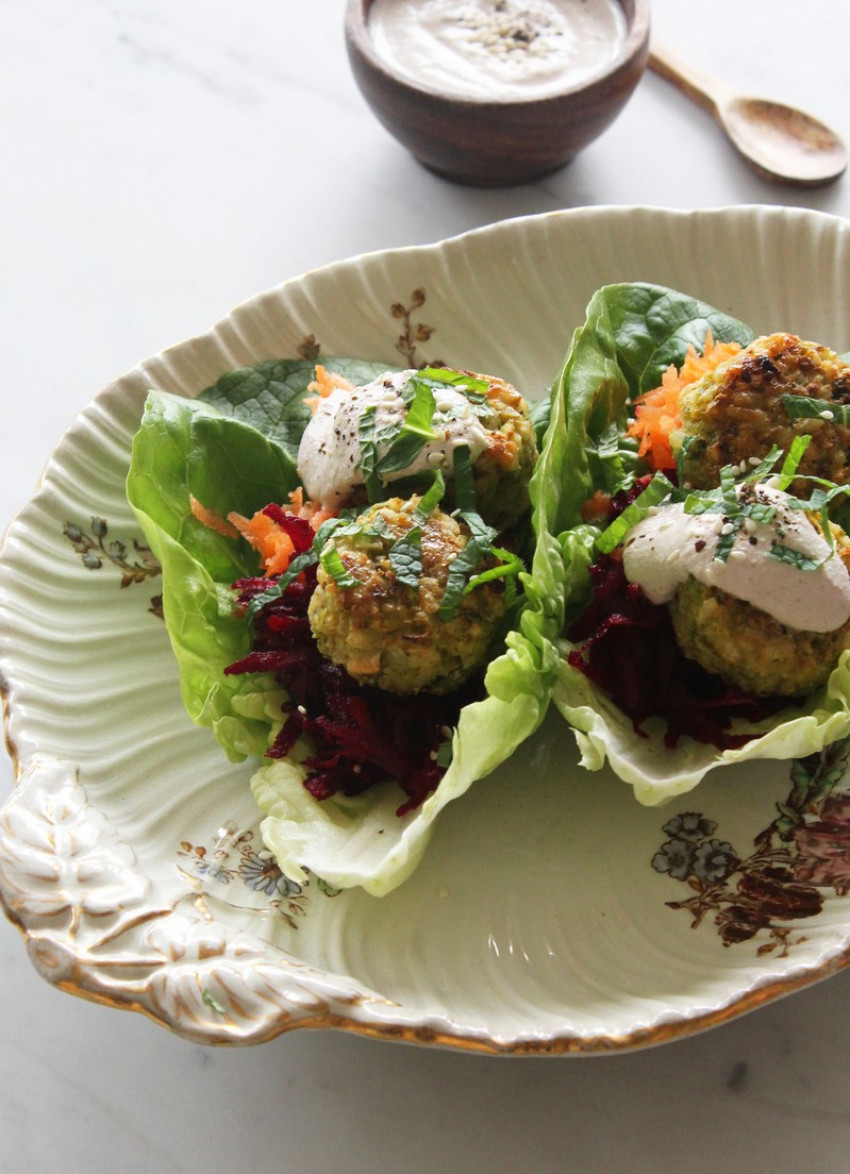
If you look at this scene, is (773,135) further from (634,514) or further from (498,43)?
(634,514)

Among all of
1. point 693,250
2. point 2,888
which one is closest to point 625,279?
point 693,250

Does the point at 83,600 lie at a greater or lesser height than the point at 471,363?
greater

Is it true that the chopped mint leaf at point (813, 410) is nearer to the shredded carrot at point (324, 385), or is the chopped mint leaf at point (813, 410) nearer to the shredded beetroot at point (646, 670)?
the shredded beetroot at point (646, 670)

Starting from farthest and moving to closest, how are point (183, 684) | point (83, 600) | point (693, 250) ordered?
point (693, 250) → point (83, 600) → point (183, 684)

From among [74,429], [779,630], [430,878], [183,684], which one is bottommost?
[430,878]

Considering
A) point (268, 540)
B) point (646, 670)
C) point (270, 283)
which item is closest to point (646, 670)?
point (646, 670)

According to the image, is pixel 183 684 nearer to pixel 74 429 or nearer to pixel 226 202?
pixel 74 429

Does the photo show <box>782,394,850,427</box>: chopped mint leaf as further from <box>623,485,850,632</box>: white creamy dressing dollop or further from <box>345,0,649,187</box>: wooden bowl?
<box>345,0,649,187</box>: wooden bowl
